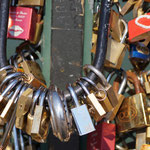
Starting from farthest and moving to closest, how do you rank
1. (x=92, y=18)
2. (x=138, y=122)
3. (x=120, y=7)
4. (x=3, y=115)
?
(x=120, y=7) → (x=92, y=18) → (x=138, y=122) → (x=3, y=115)

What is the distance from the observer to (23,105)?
0.96m

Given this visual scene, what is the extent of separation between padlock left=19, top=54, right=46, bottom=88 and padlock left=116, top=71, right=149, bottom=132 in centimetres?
32

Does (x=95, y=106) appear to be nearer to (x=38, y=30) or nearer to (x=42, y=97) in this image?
(x=42, y=97)

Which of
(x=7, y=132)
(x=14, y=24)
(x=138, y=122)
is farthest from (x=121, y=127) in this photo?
(x=14, y=24)

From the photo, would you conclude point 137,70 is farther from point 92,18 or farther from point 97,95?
point 97,95

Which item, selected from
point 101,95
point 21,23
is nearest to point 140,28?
point 101,95

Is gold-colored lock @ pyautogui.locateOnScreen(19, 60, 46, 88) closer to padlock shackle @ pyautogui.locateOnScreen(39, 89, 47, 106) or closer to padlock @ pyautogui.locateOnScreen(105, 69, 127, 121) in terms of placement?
padlock shackle @ pyautogui.locateOnScreen(39, 89, 47, 106)

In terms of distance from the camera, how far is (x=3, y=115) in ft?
3.20

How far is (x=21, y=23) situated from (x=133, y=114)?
0.56 meters

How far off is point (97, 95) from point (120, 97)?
261 millimetres

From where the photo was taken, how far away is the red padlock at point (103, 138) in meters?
1.19

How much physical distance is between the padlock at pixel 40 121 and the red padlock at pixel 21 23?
379 millimetres

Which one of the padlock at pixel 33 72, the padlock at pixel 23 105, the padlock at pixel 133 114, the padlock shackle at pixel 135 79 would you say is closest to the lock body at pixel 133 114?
the padlock at pixel 133 114

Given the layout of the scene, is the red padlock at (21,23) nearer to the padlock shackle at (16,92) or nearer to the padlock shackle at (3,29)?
the padlock shackle at (3,29)
